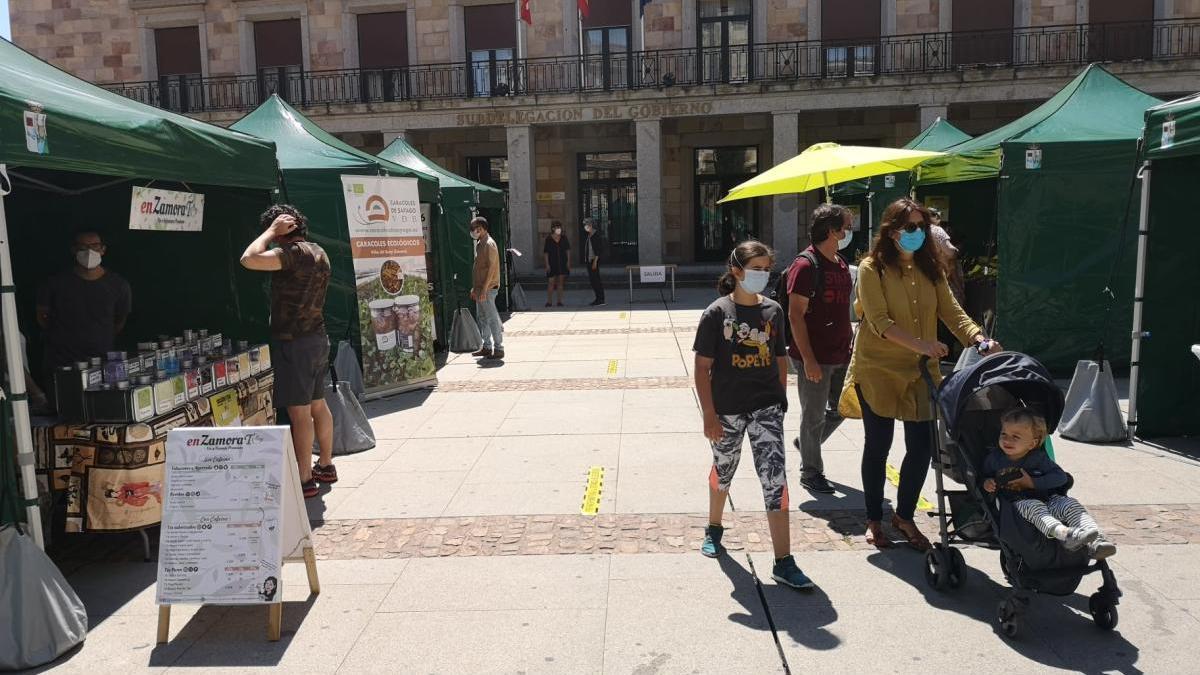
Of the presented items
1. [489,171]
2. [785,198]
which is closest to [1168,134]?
[785,198]

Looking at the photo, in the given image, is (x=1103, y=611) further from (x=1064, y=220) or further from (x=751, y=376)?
(x=1064, y=220)

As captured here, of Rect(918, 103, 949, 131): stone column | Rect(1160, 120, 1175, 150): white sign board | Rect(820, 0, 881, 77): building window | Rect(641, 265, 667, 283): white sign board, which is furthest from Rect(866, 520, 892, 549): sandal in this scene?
Rect(820, 0, 881, 77): building window

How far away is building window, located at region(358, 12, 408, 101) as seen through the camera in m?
25.3

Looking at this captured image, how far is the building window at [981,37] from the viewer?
905 inches

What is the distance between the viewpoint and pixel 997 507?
3963 mm

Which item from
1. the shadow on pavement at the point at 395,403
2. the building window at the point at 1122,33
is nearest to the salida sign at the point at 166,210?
the shadow on pavement at the point at 395,403

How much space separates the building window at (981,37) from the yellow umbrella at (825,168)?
16.4 metres

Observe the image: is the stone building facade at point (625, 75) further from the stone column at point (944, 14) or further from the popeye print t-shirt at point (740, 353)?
the popeye print t-shirt at point (740, 353)

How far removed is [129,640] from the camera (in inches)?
161

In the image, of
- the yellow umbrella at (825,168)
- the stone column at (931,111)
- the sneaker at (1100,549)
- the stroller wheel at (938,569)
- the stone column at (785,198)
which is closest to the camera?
the sneaker at (1100,549)

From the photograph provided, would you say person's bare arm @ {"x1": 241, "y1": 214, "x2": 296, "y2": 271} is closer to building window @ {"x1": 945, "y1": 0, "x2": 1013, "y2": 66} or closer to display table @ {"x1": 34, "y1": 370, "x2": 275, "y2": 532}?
display table @ {"x1": 34, "y1": 370, "x2": 275, "y2": 532}

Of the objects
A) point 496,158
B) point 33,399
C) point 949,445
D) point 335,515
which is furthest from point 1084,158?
point 496,158

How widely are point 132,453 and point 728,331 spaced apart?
10.8ft

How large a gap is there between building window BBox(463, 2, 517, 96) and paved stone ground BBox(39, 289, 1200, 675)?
1943 centimetres
